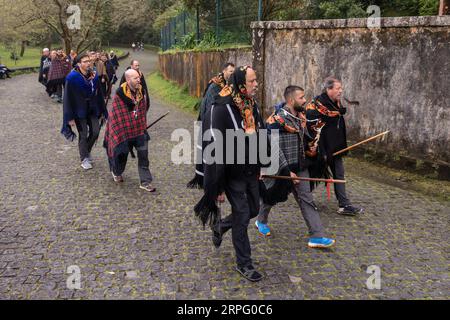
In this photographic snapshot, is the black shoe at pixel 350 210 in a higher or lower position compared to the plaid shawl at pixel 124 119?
lower

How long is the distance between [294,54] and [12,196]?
5.79m

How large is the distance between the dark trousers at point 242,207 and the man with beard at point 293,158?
0.44 metres

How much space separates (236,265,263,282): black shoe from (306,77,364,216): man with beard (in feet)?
6.25

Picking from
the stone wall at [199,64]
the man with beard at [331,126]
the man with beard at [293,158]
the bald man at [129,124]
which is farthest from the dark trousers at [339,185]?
the stone wall at [199,64]

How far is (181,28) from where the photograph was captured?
19.8m

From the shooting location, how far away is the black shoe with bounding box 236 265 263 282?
4.40 meters

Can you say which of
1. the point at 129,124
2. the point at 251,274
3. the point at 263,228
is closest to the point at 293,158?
the point at 263,228

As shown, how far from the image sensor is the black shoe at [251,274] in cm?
440

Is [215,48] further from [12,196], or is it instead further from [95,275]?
[95,275]

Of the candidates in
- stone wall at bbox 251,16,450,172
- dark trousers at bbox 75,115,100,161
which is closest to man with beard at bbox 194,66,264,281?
stone wall at bbox 251,16,450,172

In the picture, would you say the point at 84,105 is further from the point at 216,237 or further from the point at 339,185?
the point at 339,185

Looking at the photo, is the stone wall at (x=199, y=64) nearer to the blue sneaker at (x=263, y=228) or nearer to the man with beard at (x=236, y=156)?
the blue sneaker at (x=263, y=228)
